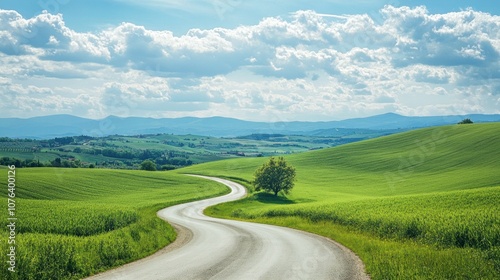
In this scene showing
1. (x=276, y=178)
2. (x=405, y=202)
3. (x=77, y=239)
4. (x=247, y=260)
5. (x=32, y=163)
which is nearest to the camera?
(x=247, y=260)

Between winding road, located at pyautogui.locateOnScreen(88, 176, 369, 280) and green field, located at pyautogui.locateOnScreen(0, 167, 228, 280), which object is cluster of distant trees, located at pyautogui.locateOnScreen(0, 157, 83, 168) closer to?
green field, located at pyautogui.locateOnScreen(0, 167, 228, 280)

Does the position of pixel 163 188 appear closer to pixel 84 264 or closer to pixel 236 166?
pixel 236 166

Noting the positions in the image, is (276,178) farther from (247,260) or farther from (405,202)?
(247,260)

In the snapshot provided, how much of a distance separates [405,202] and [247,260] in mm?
30932

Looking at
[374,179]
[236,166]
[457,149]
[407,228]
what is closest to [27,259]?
[407,228]

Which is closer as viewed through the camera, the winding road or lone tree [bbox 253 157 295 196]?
the winding road

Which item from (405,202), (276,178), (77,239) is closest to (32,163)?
(276,178)

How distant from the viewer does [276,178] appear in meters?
87.7

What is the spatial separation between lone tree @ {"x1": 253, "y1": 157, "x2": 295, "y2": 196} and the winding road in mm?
56107

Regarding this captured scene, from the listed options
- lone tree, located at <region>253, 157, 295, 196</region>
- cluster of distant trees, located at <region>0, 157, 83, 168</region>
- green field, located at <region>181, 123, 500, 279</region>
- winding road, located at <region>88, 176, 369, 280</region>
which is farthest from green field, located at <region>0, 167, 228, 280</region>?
cluster of distant trees, located at <region>0, 157, 83, 168</region>

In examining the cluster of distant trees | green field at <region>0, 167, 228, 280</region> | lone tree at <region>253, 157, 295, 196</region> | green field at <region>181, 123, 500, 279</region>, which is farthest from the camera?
the cluster of distant trees

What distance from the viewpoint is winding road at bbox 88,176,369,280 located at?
18109 mm

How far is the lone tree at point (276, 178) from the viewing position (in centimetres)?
8769

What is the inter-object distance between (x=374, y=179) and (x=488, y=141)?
33814 millimetres
